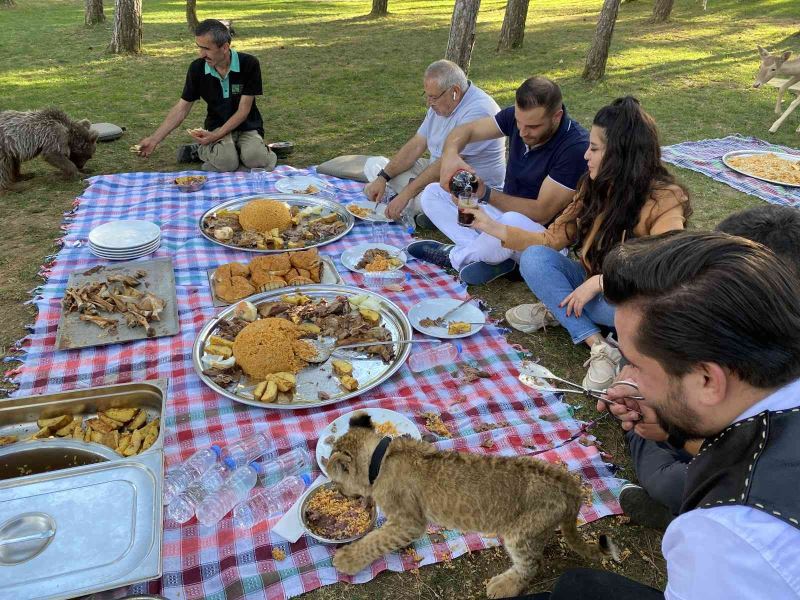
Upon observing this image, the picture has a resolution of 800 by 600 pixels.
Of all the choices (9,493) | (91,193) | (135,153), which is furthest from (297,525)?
(135,153)

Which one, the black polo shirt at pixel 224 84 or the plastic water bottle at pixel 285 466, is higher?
the black polo shirt at pixel 224 84

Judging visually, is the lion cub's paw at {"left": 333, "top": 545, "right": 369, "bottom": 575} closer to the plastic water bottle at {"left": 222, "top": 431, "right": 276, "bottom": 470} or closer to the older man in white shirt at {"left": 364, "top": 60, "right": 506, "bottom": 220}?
the plastic water bottle at {"left": 222, "top": 431, "right": 276, "bottom": 470}

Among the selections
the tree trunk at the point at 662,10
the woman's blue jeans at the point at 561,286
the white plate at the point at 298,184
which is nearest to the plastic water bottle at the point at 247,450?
the woman's blue jeans at the point at 561,286

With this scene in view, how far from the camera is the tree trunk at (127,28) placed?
47.5 ft

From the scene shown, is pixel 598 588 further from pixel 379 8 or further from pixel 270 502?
pixel 379 8

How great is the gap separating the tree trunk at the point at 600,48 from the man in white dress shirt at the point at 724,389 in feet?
44.5

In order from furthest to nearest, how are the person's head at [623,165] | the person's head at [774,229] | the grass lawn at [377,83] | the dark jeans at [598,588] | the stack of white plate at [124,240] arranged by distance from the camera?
the stack of white plate at [124,240]
the grass lawn at [377,83]
the person's head at [623,165]
the person's head at [774,229]
the dark jeans at [598,588]

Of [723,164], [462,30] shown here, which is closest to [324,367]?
[723,164]

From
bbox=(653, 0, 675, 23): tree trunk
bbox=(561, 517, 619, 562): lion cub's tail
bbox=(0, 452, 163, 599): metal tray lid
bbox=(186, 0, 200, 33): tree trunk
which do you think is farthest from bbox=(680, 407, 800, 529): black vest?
bbox=(653, 0, 675, 23): tree trunk

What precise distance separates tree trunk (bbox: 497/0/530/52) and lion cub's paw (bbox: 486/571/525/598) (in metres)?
17.0

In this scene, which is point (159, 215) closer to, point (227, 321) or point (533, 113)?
point (227, 321)

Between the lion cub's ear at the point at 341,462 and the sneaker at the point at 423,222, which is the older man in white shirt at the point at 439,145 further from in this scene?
the lion cub's ear at the point at 341,462

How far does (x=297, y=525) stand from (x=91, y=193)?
556cm

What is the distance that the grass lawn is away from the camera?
4664mm
